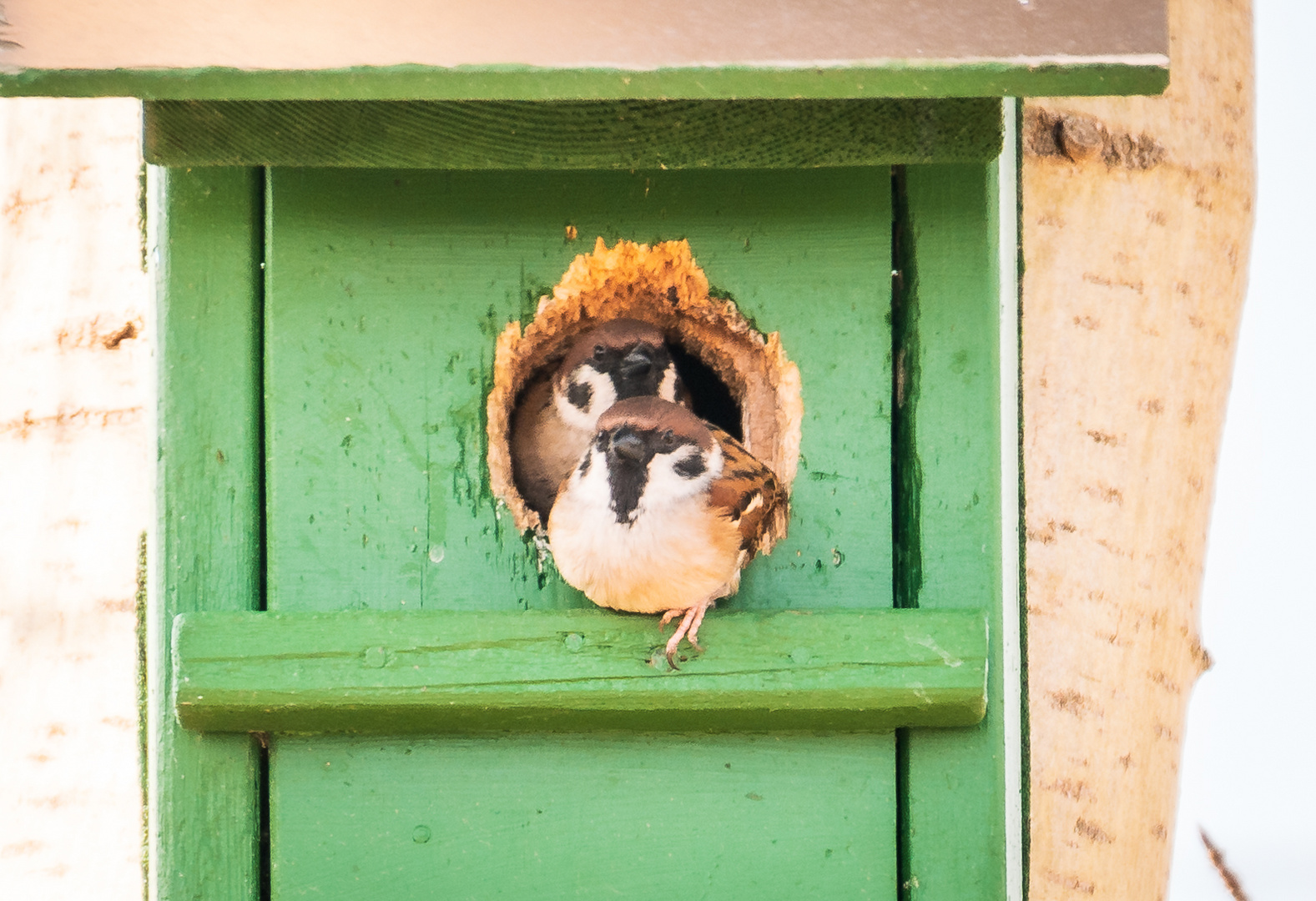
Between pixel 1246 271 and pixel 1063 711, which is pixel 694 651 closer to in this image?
pixel 1063 711

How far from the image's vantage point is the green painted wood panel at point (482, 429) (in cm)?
165

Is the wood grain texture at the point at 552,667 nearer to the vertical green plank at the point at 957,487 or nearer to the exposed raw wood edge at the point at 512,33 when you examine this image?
the vertical green plank at the point at 957,487

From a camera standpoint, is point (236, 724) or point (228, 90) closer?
point (228, 90)

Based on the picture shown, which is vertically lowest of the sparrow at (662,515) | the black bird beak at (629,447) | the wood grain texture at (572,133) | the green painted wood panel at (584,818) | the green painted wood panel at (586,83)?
the green painted wood panel at (584,818)

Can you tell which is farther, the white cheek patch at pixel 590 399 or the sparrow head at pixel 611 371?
the white cheek patch at pixel 590 399

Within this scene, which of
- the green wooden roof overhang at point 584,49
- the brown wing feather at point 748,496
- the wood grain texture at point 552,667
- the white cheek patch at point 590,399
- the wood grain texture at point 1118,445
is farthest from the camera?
the white cheek patch at point 590,399

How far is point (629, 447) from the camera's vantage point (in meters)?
1.73

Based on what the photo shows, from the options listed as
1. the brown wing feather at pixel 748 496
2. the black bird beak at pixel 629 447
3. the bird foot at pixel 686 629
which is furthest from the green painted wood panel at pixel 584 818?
the black bird beak at pixel 629 447

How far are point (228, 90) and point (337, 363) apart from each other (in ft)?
1.61

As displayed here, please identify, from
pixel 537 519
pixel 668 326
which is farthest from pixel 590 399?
pixel 537 519

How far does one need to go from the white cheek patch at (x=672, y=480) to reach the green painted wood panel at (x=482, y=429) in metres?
0.13

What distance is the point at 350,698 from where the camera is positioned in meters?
1.57

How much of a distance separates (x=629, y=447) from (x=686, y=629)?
10.9 inches

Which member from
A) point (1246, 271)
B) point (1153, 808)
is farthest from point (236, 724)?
point (1246, 271)
